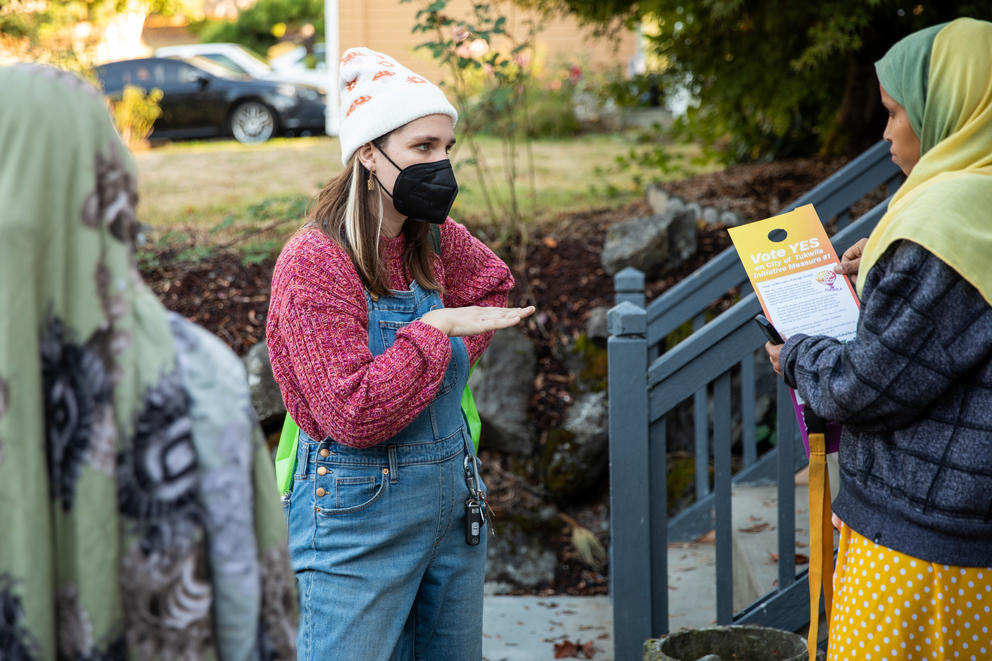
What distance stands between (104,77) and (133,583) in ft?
47.4

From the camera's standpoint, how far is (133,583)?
1.32 meters

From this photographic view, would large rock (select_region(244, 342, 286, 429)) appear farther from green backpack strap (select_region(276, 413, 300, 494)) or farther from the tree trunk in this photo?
the tree trunk

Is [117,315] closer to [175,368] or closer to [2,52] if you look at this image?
[175,368]

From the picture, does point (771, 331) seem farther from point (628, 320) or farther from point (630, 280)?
point (630, 280)

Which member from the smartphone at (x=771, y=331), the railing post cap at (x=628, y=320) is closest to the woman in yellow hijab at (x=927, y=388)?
the smartphone at (x=771, y=331)

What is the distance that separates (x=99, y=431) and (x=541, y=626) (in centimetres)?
362

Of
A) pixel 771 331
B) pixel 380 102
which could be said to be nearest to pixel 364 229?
pixel 380 102

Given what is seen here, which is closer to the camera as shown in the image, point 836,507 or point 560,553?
point 836,507

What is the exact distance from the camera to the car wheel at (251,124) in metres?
14.5

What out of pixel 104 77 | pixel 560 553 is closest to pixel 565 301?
pixel 560 553

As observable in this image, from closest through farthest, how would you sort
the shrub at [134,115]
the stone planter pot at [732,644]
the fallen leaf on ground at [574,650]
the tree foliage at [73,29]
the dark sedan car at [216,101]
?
the stone planter pot at [732,644] < the fallen leaf on ground at [574,650] < the tree foliage at [73,29] < the shrub at [134,115] < the dark sedan car at [216,101]

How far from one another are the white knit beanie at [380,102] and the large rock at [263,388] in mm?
3348

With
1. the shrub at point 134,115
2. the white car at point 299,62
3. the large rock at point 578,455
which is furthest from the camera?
the white car at point 299,62

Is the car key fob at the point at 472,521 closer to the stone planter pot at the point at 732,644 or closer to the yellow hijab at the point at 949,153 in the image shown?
the stone planter pot at the point at 732,644
